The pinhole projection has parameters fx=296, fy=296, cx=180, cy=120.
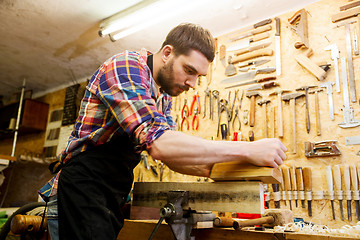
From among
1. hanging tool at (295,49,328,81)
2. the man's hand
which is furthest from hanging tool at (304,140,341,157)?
the man's hand

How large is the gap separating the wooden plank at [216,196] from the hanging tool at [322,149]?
207cm

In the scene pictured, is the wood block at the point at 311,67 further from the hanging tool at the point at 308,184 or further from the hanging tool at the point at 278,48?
the hanging tool at the point at 308,184

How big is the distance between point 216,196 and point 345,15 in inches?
112

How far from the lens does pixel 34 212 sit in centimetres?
225

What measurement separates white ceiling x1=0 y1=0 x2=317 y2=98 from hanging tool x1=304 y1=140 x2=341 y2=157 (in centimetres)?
165

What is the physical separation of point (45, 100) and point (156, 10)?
431 cm

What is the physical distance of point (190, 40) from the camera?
62.1 inches

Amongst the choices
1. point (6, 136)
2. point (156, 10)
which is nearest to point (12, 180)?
point (6, 136)

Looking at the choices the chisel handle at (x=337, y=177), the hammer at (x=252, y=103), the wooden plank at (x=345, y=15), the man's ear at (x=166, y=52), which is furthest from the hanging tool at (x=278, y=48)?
the man's ear at (x=166, y=52)

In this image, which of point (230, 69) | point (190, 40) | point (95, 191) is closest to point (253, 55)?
point (230, 69)

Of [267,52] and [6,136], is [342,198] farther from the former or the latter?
[6,136]

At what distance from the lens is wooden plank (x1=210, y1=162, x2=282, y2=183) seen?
1.17 meters

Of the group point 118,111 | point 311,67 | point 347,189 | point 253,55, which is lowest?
point 347,189

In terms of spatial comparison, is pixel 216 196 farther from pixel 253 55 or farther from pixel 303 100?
pixel 253 55
